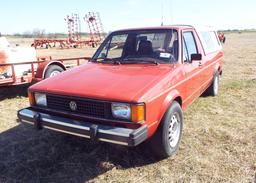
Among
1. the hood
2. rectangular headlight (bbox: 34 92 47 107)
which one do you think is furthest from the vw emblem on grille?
rectangular headlight (bbox: 34 92 47 107)

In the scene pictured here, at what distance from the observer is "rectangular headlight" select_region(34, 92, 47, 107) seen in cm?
364

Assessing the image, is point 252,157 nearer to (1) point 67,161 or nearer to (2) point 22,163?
(1) point 67,161

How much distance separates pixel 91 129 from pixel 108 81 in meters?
0.73

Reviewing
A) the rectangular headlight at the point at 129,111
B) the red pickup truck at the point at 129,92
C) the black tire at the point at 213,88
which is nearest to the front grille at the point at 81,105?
the red pickup truck at the point at 129,92

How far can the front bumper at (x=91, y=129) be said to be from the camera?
2.90 metres

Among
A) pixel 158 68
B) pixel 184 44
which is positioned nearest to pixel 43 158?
pixel 158 68

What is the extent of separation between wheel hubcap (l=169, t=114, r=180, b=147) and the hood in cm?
67

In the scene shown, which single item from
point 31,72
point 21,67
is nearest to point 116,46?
point 31,72

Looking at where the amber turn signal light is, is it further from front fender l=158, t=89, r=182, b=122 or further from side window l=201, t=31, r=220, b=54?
side window l=201, t=31, r=220, b=54

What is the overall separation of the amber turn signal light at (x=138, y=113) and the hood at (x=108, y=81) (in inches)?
3.5

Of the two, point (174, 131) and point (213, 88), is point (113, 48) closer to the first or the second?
point (174, 131)

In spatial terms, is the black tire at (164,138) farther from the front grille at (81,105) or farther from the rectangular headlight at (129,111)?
the front grille at (81,105)

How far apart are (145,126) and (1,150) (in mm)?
2424

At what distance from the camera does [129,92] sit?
308cm
